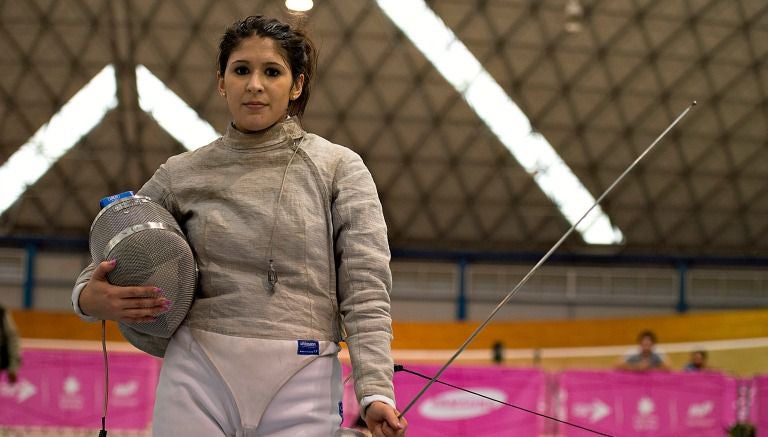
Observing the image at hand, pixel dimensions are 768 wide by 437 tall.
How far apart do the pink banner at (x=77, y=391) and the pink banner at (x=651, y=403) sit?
187 inches

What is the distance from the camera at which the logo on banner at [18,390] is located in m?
10.5

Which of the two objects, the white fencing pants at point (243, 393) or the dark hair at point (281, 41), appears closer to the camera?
the white fencing pants at point (243, 393)

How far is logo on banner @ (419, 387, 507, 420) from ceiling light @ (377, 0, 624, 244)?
46.4 ft

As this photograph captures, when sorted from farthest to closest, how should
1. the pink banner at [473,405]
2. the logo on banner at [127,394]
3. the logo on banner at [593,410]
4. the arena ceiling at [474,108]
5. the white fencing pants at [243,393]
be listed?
the arena ceiling at [474,108] < the logo on banner at [127,394] < the logo on banner at [593,410] < the pink banner at [473,405] < the white fencing pants at [243,393]

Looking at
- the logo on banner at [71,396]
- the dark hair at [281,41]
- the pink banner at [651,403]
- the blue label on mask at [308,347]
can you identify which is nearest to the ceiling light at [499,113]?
the pink banner at [651,403]

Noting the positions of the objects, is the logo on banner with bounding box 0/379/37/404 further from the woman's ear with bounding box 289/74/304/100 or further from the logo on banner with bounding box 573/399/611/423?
the woman's ear with bounding box 289/74/304/100

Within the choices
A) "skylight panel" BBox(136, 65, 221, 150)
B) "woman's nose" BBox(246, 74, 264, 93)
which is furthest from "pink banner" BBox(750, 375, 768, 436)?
"skylight panel" BBox(136, 65, 221, 150)

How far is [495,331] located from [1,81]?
47.6 ft

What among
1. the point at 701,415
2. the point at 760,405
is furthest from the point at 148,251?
the point at 760,405

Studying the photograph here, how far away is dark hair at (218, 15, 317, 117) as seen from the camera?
278 centimetres

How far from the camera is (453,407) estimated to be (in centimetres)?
1029

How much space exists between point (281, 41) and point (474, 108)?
74.0 ft

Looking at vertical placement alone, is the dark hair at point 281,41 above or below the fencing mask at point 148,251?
above

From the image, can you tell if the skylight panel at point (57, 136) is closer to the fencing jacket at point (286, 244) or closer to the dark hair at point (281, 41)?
the dark hair at point (281, 41)
